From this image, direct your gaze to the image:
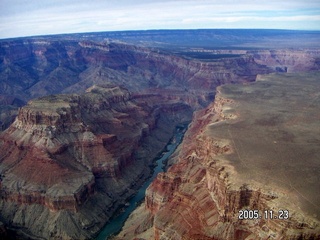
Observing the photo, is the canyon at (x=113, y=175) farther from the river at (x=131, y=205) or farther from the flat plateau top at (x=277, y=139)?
the river at (x=131, y=205)

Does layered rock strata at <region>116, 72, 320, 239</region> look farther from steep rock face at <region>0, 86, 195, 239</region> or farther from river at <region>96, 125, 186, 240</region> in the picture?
steep rock face at <region>0, 86, 195, 239</region>

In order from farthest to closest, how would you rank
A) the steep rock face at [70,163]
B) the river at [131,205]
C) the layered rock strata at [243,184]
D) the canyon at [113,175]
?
the steep rock face at [70,163] < the river at [131,205] < the canyon at [113,175] < the layered rock strata at [243,184]

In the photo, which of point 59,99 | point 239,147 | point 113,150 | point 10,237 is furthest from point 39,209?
point 239,147

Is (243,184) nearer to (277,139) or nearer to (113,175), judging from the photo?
(277,139)

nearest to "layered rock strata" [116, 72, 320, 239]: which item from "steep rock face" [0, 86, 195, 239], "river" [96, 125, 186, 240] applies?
"river" [96, 125, 186, 240]

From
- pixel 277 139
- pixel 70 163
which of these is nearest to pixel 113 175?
pixel 70 163

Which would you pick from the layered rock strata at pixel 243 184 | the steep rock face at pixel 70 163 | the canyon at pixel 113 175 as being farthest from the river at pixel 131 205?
the layered rock strata at pixel 243 184

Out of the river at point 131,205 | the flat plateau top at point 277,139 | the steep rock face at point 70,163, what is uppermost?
the flat plateau top at point 277,139
